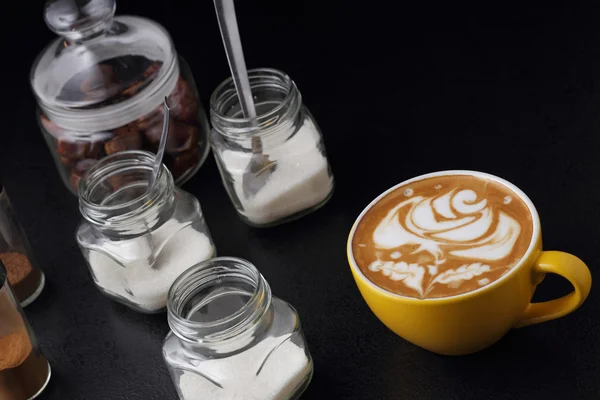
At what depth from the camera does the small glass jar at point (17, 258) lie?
4.11ft

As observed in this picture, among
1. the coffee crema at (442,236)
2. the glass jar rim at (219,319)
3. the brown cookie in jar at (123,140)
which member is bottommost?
the brown cookie in jar at (123,140)

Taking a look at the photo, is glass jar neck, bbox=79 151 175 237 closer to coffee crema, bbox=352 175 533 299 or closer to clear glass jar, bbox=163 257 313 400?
clear glass jar, bbox=163 257 313 400

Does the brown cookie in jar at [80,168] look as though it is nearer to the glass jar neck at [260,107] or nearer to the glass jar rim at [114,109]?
the glass jar rim at [114,109]

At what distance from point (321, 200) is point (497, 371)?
1.17 feet

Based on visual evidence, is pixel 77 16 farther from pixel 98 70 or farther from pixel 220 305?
pixel 220 305

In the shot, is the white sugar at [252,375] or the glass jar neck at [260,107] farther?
the glass jar neck at [260,107]

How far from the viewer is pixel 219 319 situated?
1.05m

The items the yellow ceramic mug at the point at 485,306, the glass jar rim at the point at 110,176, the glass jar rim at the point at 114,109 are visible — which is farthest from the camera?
the glass jar rim at the point at 114,109

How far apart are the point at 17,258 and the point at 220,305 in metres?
0.31

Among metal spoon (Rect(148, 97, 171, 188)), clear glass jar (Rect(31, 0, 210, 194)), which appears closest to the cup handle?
metal spoon (Rect(148, 97, 171, 188))

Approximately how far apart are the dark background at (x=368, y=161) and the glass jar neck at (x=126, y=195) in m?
0.11

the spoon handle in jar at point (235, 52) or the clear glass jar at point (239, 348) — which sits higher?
the spoon handle in jar at point (235, 52)

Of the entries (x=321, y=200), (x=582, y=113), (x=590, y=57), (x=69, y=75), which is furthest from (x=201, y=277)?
(x=590, y=57)

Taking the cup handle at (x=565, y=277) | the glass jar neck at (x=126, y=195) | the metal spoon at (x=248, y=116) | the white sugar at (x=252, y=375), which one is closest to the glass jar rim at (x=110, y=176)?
the glass jar neck at (x=126, y=195)
